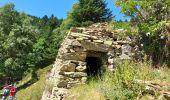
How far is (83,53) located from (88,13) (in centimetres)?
2047

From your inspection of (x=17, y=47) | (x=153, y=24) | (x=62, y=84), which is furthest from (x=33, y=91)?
(x=153, y=24)

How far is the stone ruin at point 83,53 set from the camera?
493 inches

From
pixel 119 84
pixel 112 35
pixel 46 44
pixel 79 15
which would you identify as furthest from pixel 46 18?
pixel 119 84

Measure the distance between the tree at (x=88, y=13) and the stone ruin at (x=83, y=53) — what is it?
61.5 feet

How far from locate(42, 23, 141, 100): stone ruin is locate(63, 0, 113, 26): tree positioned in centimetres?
1875

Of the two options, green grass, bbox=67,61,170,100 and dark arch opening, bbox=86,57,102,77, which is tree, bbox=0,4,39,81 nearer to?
dark arch opening, bbox=86,57,102,77

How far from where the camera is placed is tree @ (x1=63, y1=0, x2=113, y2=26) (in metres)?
33.2

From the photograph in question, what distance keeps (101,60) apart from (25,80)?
28070mm

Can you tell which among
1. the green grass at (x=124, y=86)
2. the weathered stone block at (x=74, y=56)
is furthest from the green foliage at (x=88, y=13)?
the green grass at (x=124, y=86)

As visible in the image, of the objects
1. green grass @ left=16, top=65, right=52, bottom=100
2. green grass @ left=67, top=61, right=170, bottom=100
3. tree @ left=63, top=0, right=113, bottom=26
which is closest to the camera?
green grass @ left=67, top=61, right=170, bottom=100

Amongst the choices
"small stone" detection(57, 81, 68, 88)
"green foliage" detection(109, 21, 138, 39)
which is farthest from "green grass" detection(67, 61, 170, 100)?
"green foliage" detection(109, 21, 138, 39)

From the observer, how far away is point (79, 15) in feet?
110

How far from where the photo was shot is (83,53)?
43.2 ft

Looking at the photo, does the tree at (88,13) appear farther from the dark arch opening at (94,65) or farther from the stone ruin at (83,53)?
the stone ruin at (83,53)
